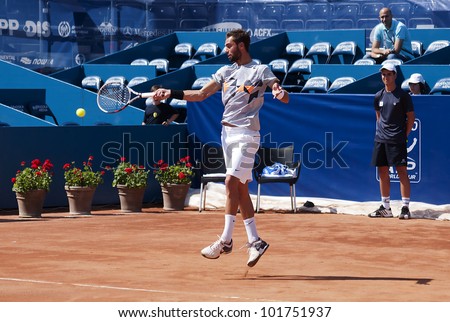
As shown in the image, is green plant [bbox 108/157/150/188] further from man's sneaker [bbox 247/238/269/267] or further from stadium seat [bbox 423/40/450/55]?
stadium seat [bbox 423/40/450/55]

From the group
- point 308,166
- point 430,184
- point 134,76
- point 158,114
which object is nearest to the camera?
point 430,184

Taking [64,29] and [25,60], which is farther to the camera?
[64,29]

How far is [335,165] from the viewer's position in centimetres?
1586

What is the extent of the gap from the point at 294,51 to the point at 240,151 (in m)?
12.3

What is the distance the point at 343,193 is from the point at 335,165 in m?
0.44

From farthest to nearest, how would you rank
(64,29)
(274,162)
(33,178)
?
1. (64,29)
2. (274,162)
3. (33,178)

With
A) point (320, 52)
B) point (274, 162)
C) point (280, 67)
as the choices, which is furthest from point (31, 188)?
point (320, 52)

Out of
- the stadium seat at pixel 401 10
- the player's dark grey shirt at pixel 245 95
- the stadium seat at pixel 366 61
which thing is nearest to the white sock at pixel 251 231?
the player's dark grey shirt at pixel 245 95

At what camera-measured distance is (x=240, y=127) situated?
9.45m

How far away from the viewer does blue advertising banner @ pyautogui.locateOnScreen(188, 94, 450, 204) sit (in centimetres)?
1493

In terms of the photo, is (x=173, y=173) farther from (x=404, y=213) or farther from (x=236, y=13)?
(x=236, y=13)

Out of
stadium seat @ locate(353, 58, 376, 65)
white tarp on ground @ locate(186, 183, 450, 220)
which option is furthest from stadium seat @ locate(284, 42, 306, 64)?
white tarp on ground @ locate(186, 183, 450, 220)
